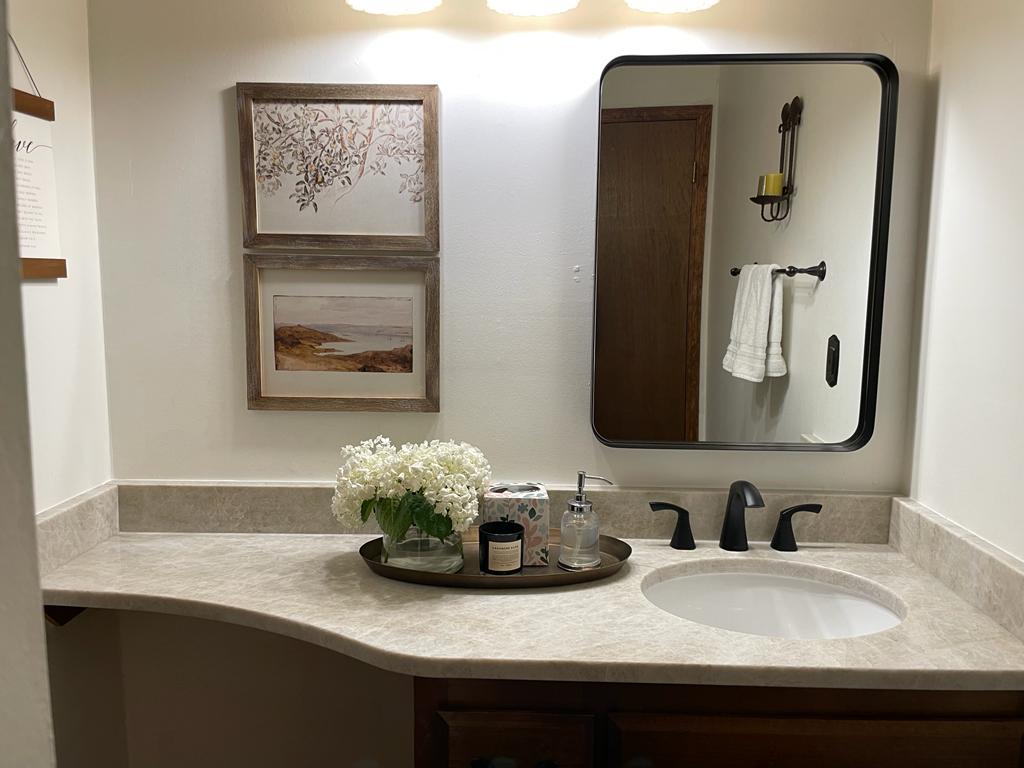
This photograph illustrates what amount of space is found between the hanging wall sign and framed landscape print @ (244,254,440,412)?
37 centimetres

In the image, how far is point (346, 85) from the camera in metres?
1.62

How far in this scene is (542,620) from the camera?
127cm

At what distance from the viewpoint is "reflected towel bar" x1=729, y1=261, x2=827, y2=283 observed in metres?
1.60

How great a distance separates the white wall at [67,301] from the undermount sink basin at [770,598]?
1.19 metres

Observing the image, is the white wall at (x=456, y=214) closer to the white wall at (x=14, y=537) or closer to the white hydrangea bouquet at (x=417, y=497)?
the white hydrangea bouquet at (x=417, y=497)

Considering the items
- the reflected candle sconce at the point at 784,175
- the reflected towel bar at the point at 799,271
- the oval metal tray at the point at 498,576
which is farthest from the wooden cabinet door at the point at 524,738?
the reflected candle sconce at the point at 784,175

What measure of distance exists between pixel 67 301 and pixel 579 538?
1.13m

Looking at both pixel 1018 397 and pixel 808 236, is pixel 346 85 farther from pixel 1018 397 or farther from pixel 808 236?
pixel 1018 397

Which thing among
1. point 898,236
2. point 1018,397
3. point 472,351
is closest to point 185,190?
point 472,351

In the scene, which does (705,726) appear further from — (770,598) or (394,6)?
(394,6)

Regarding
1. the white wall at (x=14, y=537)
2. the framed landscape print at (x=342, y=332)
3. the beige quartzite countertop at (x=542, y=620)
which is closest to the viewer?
the white wall at (x=14, y=537)

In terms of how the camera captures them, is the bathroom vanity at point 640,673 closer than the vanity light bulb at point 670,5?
Yes

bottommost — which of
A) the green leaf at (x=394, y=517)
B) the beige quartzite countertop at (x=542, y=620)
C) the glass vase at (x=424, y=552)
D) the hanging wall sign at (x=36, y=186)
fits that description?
the beige quartzite countertop at (x=542, y=620)

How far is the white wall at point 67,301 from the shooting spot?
4.82 feet
